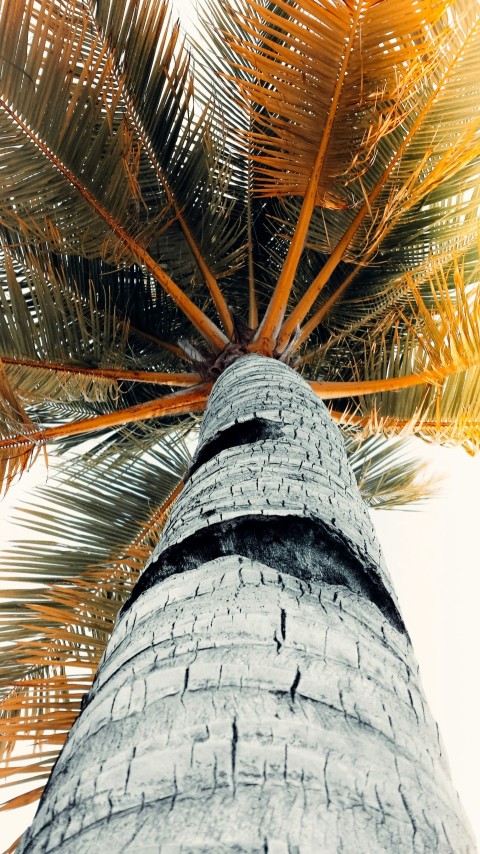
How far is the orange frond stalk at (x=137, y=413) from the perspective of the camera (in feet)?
9.65

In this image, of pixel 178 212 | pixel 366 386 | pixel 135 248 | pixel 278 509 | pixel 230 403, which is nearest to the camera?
pixel 278 509

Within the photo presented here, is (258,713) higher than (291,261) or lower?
lower

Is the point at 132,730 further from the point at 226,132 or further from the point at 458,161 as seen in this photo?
the point at 226,132

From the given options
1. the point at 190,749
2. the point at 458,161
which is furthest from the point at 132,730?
the point at 458,161

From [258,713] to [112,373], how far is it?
2.76 meters

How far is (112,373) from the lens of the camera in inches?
128

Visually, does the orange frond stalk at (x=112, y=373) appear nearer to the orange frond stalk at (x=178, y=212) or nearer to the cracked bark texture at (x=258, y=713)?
the orange frond stalk at (x=178, y=212)

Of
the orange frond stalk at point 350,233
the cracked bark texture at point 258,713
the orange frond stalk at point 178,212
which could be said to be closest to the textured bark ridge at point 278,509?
the cracked bark texture at point 258,713

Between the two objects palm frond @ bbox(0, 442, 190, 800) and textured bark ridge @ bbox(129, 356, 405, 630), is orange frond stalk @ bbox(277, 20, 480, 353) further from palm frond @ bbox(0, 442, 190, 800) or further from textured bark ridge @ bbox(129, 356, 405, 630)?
textured bark ridge @ bbox(129, 356, 405, 630)

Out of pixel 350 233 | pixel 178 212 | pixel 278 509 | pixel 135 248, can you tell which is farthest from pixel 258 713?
pixel 178 212

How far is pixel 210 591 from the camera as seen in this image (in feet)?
2.88

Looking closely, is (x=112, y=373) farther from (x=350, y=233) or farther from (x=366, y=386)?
(x=350, y=233)

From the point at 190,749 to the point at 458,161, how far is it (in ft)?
10.0

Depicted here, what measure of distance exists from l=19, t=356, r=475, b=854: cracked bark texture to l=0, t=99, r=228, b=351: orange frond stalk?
2.34 meters
